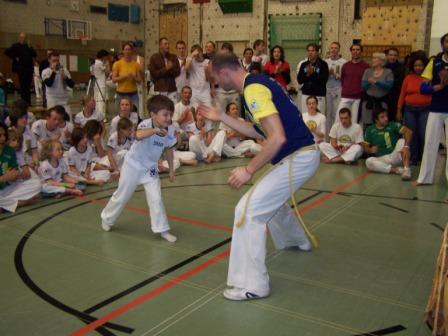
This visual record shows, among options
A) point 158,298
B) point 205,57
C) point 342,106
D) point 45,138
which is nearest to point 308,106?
point 342,106

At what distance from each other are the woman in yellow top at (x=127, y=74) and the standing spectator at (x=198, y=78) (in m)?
1.19

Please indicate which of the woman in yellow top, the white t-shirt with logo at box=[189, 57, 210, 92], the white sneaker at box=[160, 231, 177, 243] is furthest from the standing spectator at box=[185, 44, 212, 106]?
the white sneaker at box=[160, 231, 177, 243]

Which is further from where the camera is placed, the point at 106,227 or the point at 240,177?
the point at 106,227

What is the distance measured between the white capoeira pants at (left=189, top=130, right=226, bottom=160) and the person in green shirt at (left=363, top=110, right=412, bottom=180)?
278 centimetres

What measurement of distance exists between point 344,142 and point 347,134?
0.55ft

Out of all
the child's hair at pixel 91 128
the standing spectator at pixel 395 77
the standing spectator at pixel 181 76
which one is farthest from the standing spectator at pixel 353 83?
the child's hair at pixel 91 128

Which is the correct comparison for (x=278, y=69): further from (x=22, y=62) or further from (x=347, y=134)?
(x=22, y=62)

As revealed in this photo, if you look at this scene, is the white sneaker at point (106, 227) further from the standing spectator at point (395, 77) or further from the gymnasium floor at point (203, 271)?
the standing spectator at point (395, 77)

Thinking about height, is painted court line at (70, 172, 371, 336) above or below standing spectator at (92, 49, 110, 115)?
below

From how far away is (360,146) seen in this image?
910 centimetres

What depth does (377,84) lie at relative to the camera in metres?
9.26

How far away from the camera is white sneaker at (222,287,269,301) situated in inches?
143

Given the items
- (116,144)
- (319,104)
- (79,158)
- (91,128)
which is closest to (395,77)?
(319,104)

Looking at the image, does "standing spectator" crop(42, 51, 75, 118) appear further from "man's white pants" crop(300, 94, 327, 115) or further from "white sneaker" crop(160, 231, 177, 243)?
"white sneaker" crop(160, 231, 177, 243)
